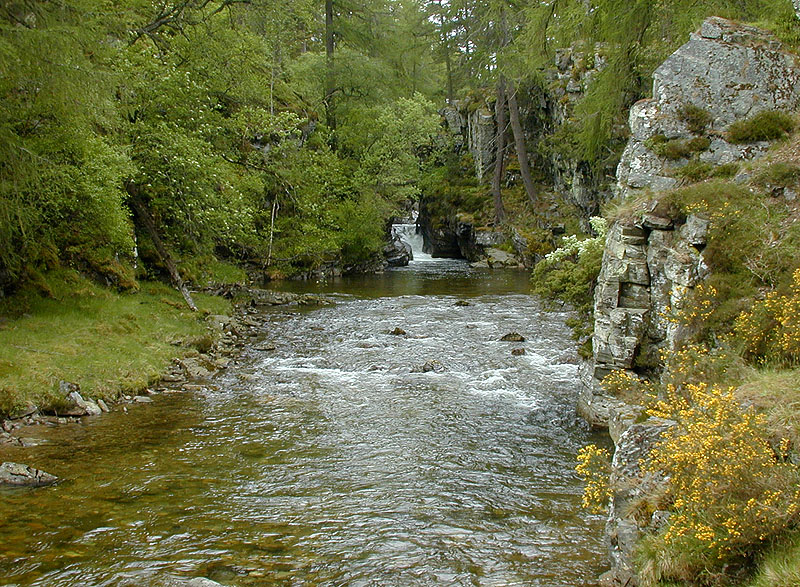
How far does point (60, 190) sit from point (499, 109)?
34.5 m

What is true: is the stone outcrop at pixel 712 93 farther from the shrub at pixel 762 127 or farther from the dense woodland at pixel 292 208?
the dense woodland at pixel 292 208

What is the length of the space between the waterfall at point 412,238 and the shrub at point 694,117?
34.4m

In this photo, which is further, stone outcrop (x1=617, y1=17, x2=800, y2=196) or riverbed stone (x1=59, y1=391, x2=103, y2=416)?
stone outcrop (x1=617, y1=17, x2=800, y2=196)

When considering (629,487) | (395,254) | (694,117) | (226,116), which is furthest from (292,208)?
(629,487)

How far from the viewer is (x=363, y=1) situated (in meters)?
42.5

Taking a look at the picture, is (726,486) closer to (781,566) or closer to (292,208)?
(781,566)

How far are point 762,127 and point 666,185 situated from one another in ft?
6.98

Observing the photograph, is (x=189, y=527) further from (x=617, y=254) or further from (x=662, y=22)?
(x=662, y=22)

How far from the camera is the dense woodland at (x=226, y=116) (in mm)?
12812

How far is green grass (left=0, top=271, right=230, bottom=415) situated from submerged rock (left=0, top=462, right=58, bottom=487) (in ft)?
8.67

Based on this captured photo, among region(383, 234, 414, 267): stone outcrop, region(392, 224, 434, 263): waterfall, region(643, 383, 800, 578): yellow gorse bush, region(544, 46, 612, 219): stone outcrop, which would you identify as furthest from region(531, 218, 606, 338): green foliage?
region(392, 224, 434, 263): waterfall

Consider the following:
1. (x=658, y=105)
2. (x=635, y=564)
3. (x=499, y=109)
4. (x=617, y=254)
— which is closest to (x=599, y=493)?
(x=635, y=564)

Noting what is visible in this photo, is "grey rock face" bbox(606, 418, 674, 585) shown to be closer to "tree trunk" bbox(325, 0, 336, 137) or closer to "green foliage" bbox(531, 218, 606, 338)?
"green foliage" bbox(531, 218, 606, 338)

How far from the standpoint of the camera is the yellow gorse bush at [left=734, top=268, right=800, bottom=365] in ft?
23.8
